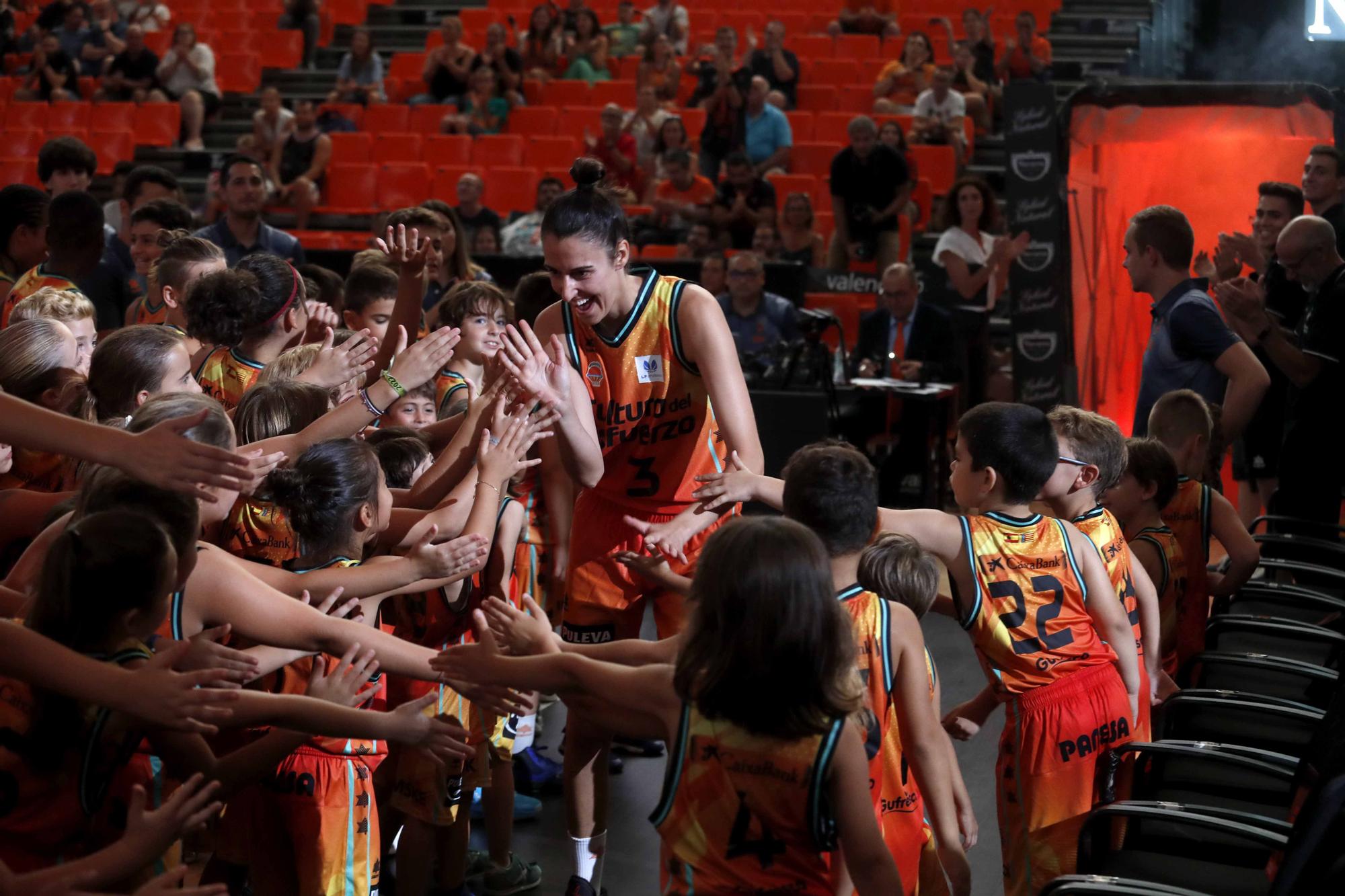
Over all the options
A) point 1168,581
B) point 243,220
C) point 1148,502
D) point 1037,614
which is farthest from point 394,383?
point 243,220

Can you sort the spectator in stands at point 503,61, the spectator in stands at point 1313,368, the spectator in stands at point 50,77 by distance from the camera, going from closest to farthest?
the spectator in stands at point 1313,368
the spectator in stands at point 503,61
the spectator in stands at point 50,77

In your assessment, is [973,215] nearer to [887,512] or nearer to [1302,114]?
[1302,114]

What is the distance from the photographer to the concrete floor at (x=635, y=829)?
3.98m

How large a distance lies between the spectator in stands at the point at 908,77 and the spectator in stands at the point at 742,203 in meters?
2.05

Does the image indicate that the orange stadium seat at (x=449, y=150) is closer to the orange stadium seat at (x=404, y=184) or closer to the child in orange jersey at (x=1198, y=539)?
the orange stadium seat at (x=404, y=184)

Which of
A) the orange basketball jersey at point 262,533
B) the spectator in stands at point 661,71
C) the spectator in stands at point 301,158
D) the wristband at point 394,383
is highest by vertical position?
the spectator in stands at point 661,71

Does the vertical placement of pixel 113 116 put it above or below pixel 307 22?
below

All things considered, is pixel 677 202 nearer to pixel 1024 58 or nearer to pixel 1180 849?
pixel 1024 58

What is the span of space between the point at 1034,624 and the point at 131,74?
517 inches

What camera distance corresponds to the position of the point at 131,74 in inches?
553

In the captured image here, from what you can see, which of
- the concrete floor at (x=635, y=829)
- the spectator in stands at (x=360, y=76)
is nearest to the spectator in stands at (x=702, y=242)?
the concrete floor at (x=635, y=829)

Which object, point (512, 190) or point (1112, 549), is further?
point (512, 190)

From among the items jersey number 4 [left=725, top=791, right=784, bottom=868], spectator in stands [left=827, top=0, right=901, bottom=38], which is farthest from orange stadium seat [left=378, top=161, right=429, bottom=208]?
jersey number 4 [left=725, top=791, right=784, bottom=868]

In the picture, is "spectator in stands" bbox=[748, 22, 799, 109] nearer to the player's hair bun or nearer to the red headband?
the red headband
